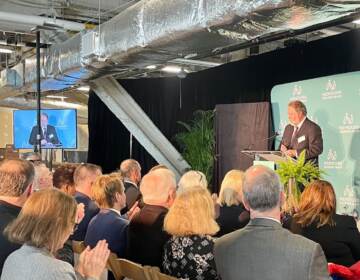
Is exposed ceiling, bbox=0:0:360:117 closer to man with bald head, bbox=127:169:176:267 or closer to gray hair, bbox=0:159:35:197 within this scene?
man with bald head, bbox=127:169:176:267

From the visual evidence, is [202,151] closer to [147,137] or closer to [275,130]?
[147,137]

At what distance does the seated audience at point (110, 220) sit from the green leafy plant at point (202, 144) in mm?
4975

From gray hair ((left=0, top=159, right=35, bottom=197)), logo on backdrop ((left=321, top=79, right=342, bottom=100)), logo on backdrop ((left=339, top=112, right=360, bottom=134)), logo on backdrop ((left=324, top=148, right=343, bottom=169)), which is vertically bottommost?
logo on backdrop ((left=324, top=148, right=343, bottom=169))

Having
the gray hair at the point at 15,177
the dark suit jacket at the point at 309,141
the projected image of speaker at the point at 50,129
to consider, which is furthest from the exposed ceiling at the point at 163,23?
the gray hair at the point at 15,177

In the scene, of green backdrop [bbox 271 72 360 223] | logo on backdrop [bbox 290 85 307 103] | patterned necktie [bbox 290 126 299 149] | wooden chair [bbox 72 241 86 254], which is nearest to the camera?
wooden chair [bbox 72 241 86 254]

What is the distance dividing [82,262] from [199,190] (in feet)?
3.09

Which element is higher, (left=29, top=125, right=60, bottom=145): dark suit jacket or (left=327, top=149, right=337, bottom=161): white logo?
(left=29, top=125, right=60, bottom=145): dark suit jacket

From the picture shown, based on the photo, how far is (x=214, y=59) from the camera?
1005 centimetres

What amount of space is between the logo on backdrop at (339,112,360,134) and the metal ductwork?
1854 millimetres

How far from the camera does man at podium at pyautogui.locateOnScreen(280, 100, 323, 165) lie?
19.0 ft

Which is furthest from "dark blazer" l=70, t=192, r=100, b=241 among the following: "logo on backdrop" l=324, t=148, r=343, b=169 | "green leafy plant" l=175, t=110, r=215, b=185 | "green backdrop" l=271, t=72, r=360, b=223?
"green leafy plant" l=175, t=110, r=215, b=185

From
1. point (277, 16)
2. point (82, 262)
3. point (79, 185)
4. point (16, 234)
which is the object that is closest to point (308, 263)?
point (82, 262)

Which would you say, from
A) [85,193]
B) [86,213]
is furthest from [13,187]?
[85,193]

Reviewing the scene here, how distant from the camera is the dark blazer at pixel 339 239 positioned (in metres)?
2.93
